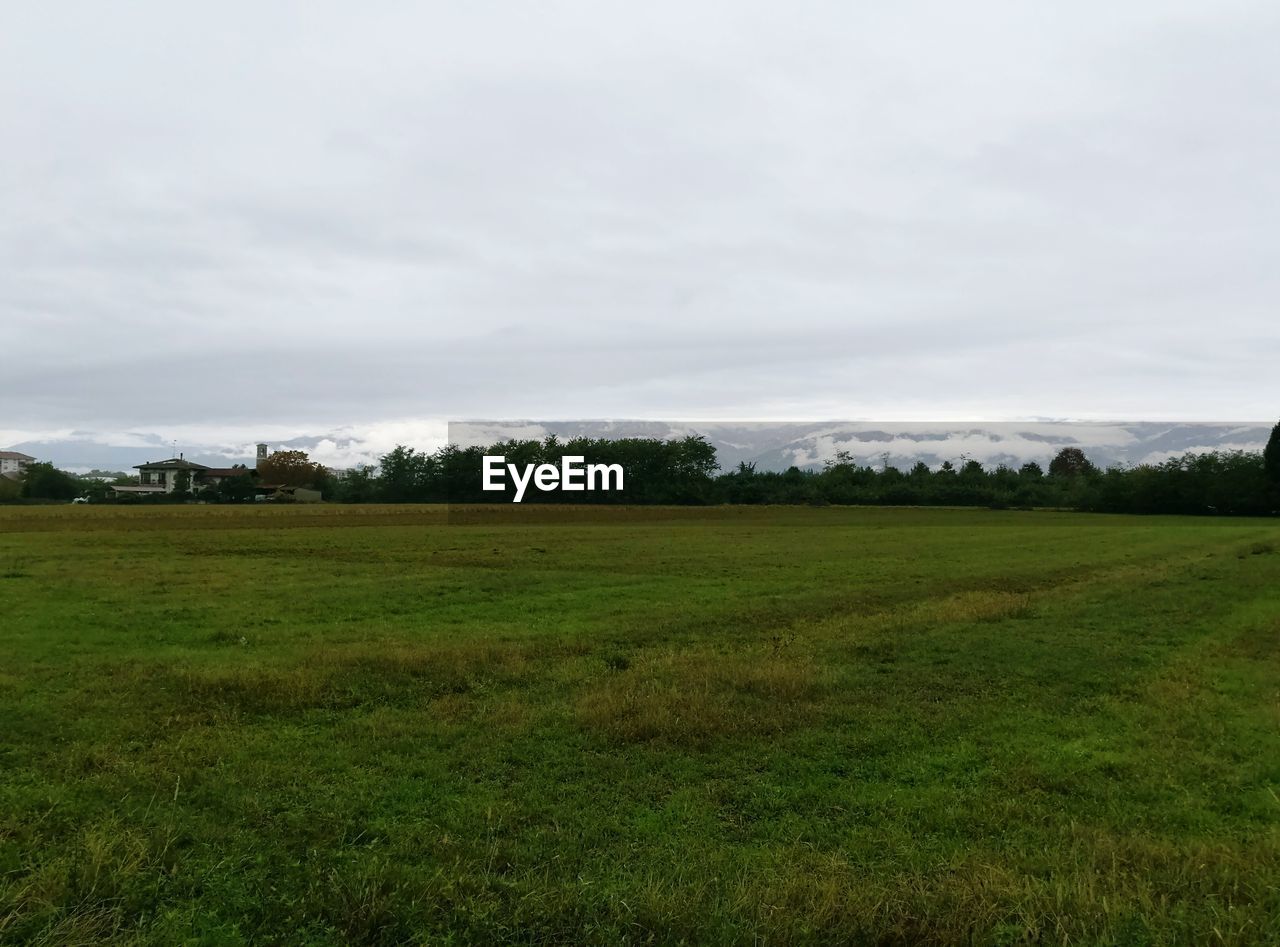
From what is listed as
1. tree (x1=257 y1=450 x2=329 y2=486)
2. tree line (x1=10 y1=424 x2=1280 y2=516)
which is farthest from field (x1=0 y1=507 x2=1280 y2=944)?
tree (x1=257 y1=450 x2=329 y2=486)

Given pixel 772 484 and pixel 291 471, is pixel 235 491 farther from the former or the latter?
pixel 772 484

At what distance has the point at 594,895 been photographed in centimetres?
514

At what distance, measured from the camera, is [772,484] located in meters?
93.1

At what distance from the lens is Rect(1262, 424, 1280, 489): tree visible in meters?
90.0

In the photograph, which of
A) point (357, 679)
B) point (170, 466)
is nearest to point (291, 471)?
point (170, 466)

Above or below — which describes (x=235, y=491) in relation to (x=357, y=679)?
above

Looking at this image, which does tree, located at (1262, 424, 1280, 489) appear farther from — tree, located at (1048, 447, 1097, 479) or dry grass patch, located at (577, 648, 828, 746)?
dry grass patch, located at (577, 648, 828, 746)

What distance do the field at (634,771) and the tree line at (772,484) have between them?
216ft

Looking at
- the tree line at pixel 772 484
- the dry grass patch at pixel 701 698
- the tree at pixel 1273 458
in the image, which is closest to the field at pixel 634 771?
the dry grass patch at pixel 701 698

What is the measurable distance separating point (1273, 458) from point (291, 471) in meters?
128

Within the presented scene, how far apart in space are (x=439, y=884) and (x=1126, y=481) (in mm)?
115682

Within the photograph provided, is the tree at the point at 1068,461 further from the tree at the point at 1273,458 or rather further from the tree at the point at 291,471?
the tree at the point at 291,471

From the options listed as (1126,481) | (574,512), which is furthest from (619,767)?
(1126,481)

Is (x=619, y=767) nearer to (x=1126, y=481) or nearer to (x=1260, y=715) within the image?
(x=1260, y=715)
